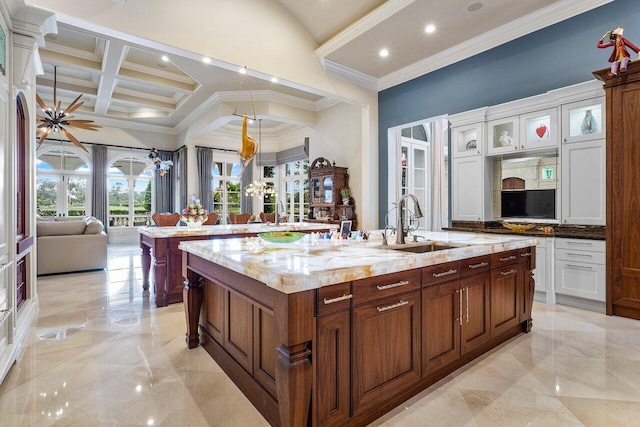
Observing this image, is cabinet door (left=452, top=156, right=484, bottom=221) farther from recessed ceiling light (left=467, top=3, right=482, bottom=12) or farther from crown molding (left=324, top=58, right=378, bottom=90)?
crown molding (left=324, top=58, right=378, bottom=90)

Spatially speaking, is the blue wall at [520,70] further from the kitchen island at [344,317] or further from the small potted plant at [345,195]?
the kitchen island at [344,317]

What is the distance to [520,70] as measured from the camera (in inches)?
175

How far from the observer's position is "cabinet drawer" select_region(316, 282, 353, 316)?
4.79 ft

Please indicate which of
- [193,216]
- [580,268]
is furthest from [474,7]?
[193,216]

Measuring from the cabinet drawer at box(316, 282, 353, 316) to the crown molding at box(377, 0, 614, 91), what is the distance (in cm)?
468

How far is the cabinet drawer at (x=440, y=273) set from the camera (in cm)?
193

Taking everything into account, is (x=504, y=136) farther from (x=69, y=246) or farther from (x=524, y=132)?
(x=69, y=246)

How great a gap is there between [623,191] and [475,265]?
2.40m

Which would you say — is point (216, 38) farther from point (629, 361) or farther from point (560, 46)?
point (629, 361)

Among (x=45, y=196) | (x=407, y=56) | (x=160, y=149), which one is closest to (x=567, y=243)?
(x=407, y=56)

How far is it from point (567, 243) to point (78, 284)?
6601 mm

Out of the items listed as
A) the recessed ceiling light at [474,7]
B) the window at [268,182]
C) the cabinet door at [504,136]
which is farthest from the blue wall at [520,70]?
the window at [268,182]

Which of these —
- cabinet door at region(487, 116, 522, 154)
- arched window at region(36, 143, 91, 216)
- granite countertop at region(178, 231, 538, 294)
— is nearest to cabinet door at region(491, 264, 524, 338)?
granite countertop at region(178, 231, 538, 294)

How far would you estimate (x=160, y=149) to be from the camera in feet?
33.5
